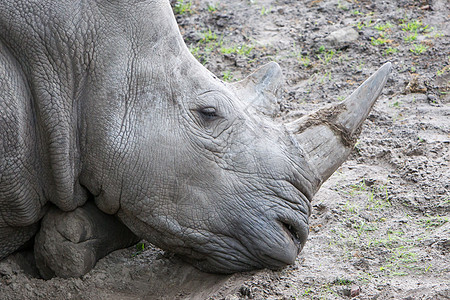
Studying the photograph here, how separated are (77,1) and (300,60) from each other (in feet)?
11.0

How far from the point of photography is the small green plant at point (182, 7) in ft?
25.7

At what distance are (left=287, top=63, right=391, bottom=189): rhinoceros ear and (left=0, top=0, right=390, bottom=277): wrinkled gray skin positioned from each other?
0.04ft

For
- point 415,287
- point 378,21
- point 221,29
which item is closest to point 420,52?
point 378,21

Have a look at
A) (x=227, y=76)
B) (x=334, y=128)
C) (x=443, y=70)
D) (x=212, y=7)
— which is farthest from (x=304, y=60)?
(x=334, y=128)

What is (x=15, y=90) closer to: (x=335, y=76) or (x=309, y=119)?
(x=309, y=119)

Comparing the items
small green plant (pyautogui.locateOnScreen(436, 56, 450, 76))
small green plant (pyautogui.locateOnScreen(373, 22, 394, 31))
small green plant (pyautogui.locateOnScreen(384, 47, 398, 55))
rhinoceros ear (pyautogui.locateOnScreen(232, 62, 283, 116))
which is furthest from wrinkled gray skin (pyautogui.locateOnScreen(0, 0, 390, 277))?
small green plant (pyautogui.locateOnScreen(373, 22, 394, 31))

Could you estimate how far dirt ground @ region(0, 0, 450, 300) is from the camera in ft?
13.4

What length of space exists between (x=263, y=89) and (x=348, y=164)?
4.17 feet

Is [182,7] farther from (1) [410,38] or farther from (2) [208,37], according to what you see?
(1) [410,38]

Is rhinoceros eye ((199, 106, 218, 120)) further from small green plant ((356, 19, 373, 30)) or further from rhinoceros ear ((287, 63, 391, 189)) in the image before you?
small green plant ((356, 19, 373, 30))

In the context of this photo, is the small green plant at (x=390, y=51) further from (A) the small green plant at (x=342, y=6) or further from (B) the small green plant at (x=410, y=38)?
(A) the small green plant at (x=342, y=6)

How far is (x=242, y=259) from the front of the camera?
4027 millimetres

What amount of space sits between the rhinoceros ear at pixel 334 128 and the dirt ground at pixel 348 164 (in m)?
0.59

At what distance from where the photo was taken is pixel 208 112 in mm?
3977
